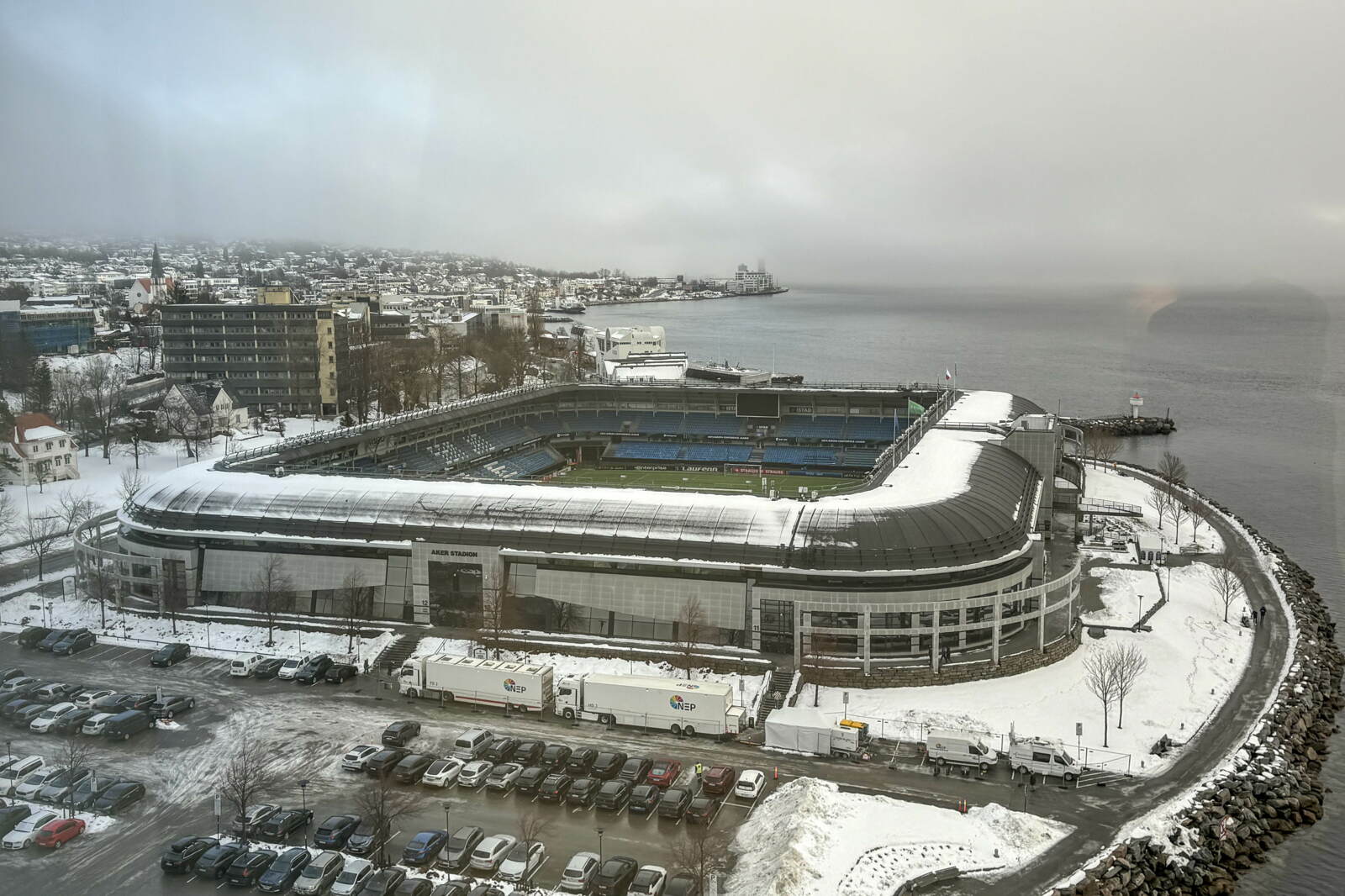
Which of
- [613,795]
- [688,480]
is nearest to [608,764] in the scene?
[613,795]

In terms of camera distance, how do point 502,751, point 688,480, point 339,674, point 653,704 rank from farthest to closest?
point 688,480, point 339,674, point 653,704, point 502,751

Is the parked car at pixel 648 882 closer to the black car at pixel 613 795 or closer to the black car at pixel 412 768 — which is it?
the black car at pixel 613 795

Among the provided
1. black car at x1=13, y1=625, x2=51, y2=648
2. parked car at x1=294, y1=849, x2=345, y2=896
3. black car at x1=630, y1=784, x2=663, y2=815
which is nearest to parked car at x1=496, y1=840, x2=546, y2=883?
black car at x1=630, y1=784, x2=663, y2=815

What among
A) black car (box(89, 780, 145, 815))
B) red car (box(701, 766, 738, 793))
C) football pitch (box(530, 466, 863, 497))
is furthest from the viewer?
football pitch (box(530, 466, 863, 497))

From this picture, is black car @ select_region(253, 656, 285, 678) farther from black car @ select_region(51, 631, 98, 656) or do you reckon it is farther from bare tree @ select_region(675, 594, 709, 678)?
bare tree @ select_region(675, 594, 709, 678)

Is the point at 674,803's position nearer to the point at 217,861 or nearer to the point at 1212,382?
the point at 217,861

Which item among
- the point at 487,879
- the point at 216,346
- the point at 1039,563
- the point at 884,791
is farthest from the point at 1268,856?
the point at 216,346
